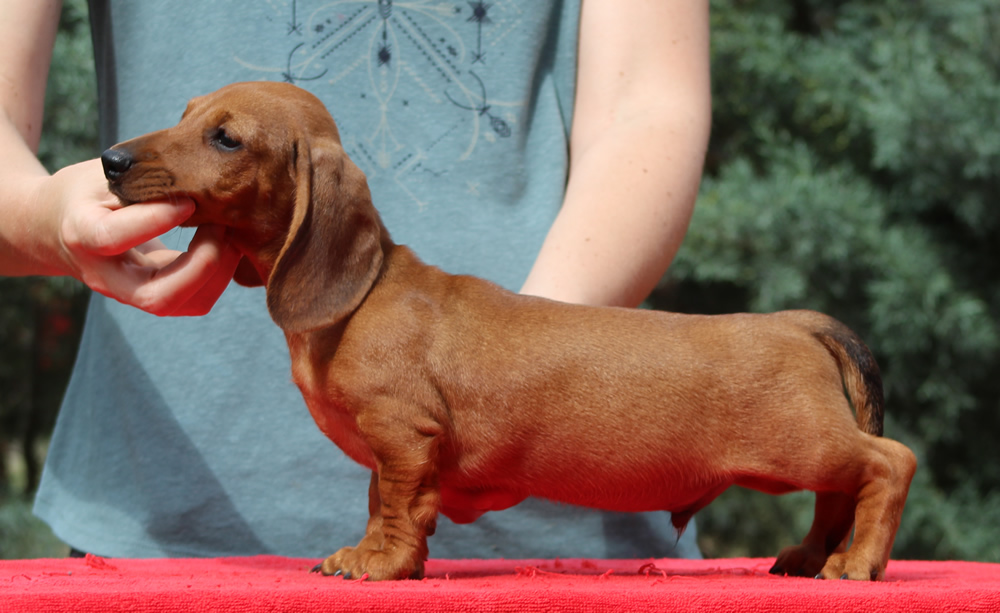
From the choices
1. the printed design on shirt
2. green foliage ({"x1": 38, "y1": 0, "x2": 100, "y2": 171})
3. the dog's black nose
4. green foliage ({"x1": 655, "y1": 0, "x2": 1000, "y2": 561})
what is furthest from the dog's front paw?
green foliage ({"x1": 38, "y1": 0, "x2": 100, "y2": 171})

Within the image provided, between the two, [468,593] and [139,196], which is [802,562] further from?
[139,196]

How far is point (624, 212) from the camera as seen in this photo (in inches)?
95.3

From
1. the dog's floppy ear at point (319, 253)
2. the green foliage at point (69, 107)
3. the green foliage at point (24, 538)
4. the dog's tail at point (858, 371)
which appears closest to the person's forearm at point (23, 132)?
the dog's floppy ear at point (319, 253)

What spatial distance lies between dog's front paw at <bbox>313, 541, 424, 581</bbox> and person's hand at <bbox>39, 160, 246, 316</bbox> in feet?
1.92

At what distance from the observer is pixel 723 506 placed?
534 centimetres

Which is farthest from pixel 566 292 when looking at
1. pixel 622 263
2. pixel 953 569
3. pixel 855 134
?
pixel 855 134

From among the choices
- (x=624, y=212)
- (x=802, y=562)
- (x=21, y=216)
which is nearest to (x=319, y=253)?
(x=21, y=216)

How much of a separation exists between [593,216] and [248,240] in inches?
36.0

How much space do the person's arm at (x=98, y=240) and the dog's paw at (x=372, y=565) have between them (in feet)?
1.92

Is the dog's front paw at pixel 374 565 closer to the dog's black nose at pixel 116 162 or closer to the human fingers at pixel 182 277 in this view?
the human fingers at pixel 182 277

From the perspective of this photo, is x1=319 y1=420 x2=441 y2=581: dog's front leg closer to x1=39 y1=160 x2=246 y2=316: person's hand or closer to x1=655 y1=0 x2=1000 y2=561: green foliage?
x1=39 y1=160 x2=246 y2=316: person's hand

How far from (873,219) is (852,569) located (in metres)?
3.68

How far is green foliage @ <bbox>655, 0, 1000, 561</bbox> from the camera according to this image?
498 centimetres

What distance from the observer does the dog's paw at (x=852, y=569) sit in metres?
1.80
